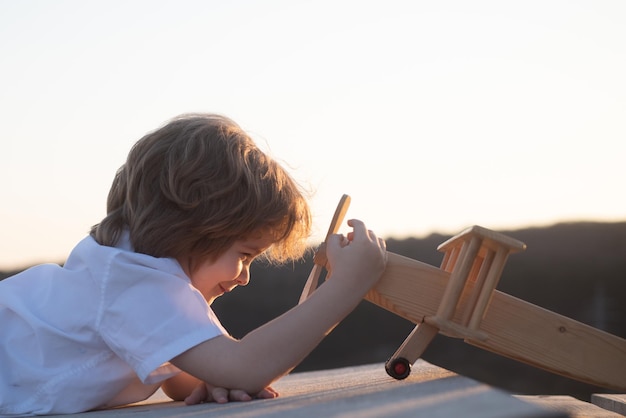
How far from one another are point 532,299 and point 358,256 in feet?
14.8

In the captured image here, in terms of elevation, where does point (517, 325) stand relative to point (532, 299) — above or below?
above

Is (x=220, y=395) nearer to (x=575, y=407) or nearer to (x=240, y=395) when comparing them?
(x=240, y=395)

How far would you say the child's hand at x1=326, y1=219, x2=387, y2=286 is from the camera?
2.15 metres

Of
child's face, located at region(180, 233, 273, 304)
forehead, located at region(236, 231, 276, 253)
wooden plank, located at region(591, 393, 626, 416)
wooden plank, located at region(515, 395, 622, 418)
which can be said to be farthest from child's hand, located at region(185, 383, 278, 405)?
wooden plank, located at region(591, 393, 626, 416)

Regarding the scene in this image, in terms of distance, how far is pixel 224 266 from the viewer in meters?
2.36

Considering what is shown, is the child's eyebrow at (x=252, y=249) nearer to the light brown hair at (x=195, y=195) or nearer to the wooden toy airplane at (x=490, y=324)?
the light brown hair at (x=195, y=195)

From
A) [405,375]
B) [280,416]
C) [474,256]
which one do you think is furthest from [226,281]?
[280,416]

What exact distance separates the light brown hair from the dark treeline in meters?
4.13

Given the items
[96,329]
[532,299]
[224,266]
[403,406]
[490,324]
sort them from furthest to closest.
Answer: [532,299], [224,266], [490,324], [96,329], [403,406]

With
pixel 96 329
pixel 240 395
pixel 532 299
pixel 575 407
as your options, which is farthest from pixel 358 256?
pixel 532 299

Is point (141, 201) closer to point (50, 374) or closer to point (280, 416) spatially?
point (50, 374)

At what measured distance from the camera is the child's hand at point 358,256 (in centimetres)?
215

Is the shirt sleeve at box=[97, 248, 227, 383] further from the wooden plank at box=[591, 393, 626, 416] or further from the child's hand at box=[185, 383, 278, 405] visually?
the wooden plank at box=[591, 393, 626, 416]

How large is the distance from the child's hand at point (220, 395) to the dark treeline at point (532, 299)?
4322 mm
